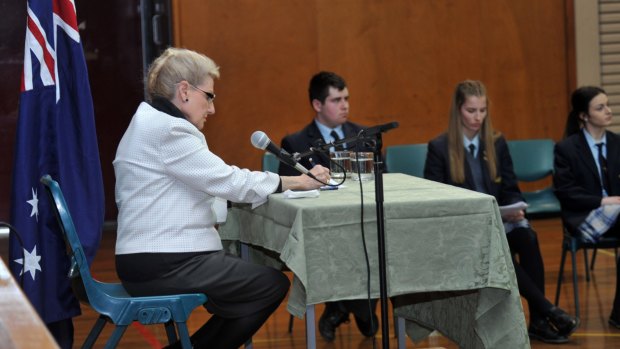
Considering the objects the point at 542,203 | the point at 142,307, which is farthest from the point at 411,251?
the point at 542,203

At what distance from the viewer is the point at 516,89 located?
351 inches

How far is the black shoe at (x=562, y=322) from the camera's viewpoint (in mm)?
4957

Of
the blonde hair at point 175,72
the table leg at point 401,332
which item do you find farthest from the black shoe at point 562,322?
the blonde hair at point 175,72

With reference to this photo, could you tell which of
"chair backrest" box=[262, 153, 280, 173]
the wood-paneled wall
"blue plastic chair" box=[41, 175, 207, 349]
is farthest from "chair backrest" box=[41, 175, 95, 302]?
the wood-paneled wall

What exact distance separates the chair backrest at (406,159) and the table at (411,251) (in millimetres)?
2405

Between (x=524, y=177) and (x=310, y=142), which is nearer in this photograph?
(x=310, y=142)

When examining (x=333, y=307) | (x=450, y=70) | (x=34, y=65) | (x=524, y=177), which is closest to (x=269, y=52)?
(x=450, y=70)

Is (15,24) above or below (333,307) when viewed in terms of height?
above

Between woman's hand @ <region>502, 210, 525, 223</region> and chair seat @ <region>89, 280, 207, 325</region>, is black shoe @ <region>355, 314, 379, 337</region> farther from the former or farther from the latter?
chair seat @ <region>89, 280, 207, 325</region>

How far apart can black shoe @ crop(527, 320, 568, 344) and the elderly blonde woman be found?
1.67 m

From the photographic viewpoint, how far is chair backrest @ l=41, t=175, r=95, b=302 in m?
3.68

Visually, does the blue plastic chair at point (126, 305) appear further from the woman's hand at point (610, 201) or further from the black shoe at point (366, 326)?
the woman's hand at point (610, 201)

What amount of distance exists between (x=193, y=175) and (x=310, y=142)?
5.85ft

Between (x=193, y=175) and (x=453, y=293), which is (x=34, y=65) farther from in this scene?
(x=453, y=293)
